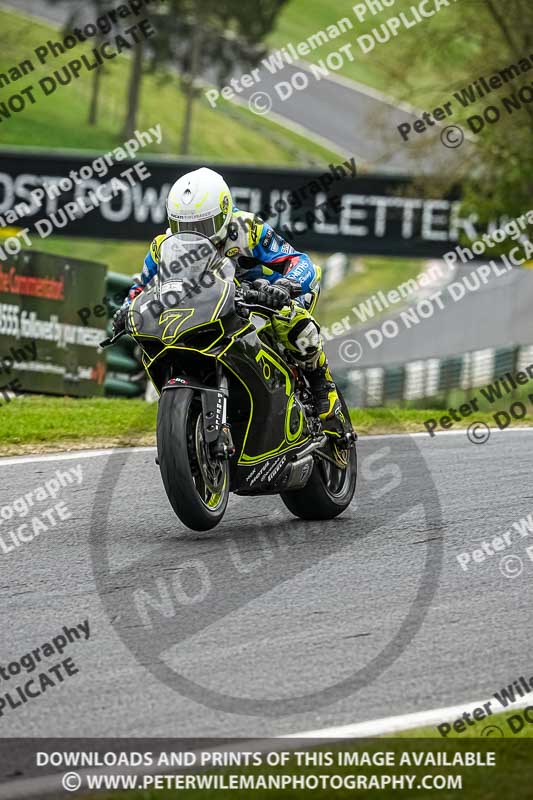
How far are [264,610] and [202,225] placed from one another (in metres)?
2.09

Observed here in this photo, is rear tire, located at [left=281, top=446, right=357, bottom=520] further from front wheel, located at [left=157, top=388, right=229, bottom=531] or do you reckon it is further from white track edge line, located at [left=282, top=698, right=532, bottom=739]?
white track edge line, located at [left=282, top=698, right=532, bottom=739]

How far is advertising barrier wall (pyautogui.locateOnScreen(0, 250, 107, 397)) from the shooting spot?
1500 cm

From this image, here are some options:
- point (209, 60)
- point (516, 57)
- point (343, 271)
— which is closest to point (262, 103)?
point (209, 60)

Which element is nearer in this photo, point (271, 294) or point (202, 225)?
point (202, 225)

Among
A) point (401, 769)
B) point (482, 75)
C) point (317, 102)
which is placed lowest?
point (401, 769)

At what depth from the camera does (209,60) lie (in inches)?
2083

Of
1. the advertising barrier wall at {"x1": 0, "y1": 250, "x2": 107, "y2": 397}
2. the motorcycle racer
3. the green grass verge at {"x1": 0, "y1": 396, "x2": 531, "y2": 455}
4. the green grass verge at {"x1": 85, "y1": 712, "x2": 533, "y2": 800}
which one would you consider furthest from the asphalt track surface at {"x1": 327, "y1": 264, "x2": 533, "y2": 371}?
the green grass verge at {"x1": 85, "y1": 712, "x2": 533, "y2": 800}

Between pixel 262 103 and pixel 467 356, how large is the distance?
120ft

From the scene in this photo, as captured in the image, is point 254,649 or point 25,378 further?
point 25,378

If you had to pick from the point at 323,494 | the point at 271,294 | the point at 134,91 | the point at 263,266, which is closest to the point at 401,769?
the point at 271,294

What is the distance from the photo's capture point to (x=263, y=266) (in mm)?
7359

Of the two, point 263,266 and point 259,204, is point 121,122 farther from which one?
point 263,266

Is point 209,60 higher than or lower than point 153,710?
higher

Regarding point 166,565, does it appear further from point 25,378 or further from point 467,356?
point 467,356
